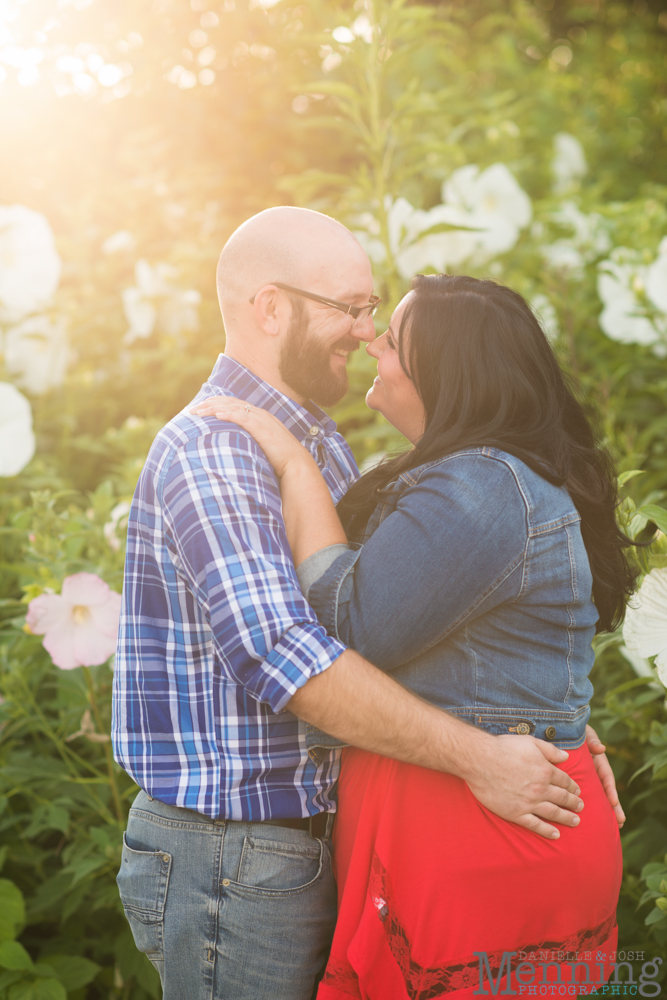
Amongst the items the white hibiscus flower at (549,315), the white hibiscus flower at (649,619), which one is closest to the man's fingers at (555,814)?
the white hibiscus flower at (649,619)

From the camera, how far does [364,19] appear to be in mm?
2979

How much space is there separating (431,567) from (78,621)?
90cm

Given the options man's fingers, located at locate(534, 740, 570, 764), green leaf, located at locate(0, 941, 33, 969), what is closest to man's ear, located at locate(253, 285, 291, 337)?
man's fingers, located at locate(534, 740, 570, 764)

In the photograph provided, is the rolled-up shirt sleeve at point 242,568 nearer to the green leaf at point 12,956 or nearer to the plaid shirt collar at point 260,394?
the plaid shirt collar at point 260,394

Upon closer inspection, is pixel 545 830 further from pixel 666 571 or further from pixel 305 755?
pixel 666 571

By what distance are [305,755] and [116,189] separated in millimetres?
2956

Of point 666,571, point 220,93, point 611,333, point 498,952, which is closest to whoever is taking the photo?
point 498,952

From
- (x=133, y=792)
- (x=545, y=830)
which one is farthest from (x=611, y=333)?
(x=133, y=792)

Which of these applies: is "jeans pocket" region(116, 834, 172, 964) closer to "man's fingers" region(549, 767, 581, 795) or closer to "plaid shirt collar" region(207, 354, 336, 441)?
"man's fingers" region(549, 767, 581, 795)

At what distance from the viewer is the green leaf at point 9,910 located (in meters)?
1.86

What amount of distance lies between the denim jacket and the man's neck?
1.04 feet

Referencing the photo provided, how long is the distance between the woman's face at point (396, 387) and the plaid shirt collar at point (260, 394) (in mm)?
141

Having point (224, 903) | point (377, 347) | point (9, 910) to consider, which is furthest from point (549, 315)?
point (9, 910)

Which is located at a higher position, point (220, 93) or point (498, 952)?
point (220, 93)
